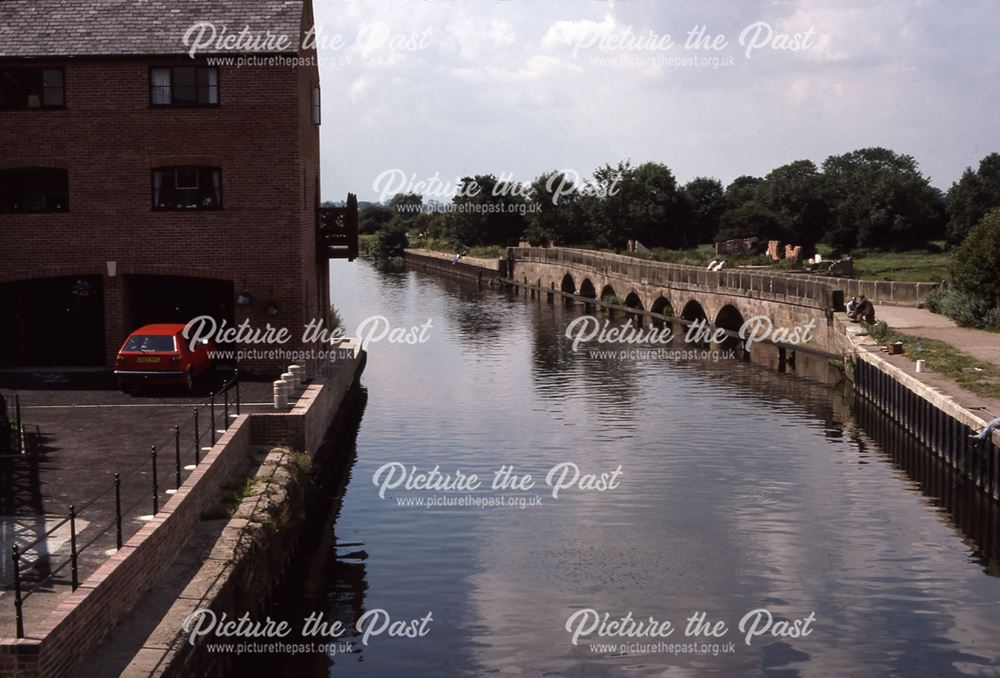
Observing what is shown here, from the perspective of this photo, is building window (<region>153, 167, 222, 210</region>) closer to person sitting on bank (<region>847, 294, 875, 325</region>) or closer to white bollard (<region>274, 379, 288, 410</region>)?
white bollard (<region>274, 379, 288, 410</region>)

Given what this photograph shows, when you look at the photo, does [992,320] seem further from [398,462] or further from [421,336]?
[421,336]

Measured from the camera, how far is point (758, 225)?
340 feet

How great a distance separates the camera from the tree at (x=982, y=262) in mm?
45062

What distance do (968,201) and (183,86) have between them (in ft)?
262

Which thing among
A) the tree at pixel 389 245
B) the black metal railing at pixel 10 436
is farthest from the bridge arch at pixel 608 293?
the tree at pixel 389 245

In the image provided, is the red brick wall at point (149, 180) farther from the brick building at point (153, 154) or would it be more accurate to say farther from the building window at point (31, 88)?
the building window at point (31, 88)

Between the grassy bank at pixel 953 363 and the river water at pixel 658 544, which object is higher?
the grassy bank at pixel 953 363

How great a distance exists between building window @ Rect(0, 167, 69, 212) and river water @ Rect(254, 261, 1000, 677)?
1146 cm

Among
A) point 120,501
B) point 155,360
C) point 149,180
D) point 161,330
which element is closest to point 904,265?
point 149,180

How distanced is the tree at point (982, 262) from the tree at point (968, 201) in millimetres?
49875

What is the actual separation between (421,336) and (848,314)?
24.8 m

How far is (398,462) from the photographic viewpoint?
105 feet

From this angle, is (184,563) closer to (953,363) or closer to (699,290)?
(953,363)

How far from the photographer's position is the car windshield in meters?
29.6
